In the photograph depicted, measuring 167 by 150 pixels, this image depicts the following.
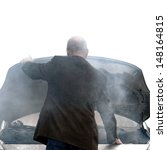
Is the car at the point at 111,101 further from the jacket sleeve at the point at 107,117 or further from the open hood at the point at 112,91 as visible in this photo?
the jacket sleeve at the point at 107,117

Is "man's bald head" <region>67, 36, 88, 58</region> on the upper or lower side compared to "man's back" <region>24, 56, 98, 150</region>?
upper

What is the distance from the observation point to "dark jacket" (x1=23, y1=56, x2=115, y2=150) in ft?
9.82

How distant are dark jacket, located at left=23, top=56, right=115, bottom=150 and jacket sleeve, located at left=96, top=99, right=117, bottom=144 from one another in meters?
0.16

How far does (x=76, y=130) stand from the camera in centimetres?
300

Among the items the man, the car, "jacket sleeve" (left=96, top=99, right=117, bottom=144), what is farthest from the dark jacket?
the car

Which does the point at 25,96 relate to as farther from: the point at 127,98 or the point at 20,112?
the point at 127,98

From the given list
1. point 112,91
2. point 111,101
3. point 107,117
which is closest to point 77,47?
point 107,117

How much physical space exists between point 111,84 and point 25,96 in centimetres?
90

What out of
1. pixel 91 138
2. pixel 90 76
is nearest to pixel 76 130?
pixel 91 138

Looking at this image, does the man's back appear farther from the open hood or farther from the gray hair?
the open hood

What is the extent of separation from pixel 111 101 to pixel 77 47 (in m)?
1.20

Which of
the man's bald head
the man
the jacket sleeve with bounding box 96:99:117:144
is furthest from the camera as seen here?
the jacket sleeve with bounding box 96:99:117:144

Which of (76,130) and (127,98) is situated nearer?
(76,130)

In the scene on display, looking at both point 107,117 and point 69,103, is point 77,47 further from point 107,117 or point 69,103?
point 107,117
